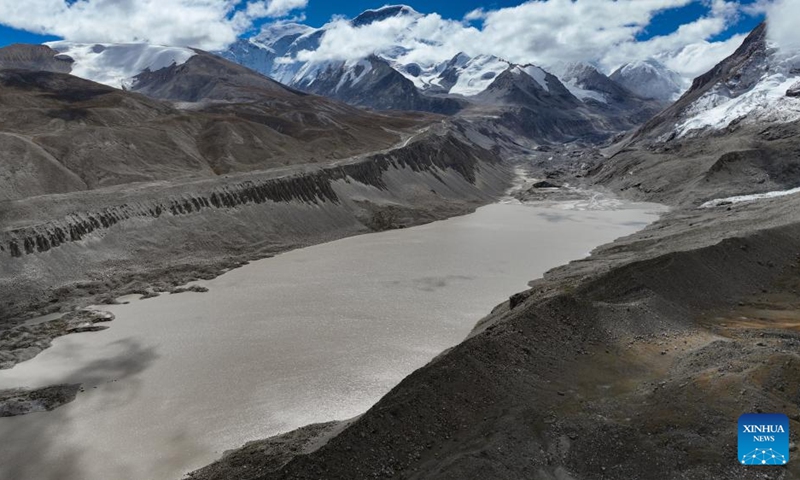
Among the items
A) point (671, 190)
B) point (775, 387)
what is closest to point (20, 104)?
point (671, 190)

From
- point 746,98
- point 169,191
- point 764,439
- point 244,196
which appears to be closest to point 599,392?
point 764,439

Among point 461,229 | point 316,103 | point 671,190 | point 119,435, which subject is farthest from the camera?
point 316,103

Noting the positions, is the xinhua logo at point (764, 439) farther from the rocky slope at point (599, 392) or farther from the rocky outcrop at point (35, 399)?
the rocky outcrop at point (35, 399)

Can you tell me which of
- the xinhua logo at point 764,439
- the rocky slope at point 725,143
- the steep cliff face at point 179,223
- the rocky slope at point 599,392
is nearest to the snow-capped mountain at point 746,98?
the rocky slope at point 725,143

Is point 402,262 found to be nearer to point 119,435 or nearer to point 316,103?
point 119,435

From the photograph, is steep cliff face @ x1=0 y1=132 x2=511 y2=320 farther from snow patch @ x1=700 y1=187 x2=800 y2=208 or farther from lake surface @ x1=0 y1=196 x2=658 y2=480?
snow patch @ x1=700 y1=187 x2=800 y2=208

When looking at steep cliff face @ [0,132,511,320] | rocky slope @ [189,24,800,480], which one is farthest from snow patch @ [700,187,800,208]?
rocky slope @ [189,24,800,480]
